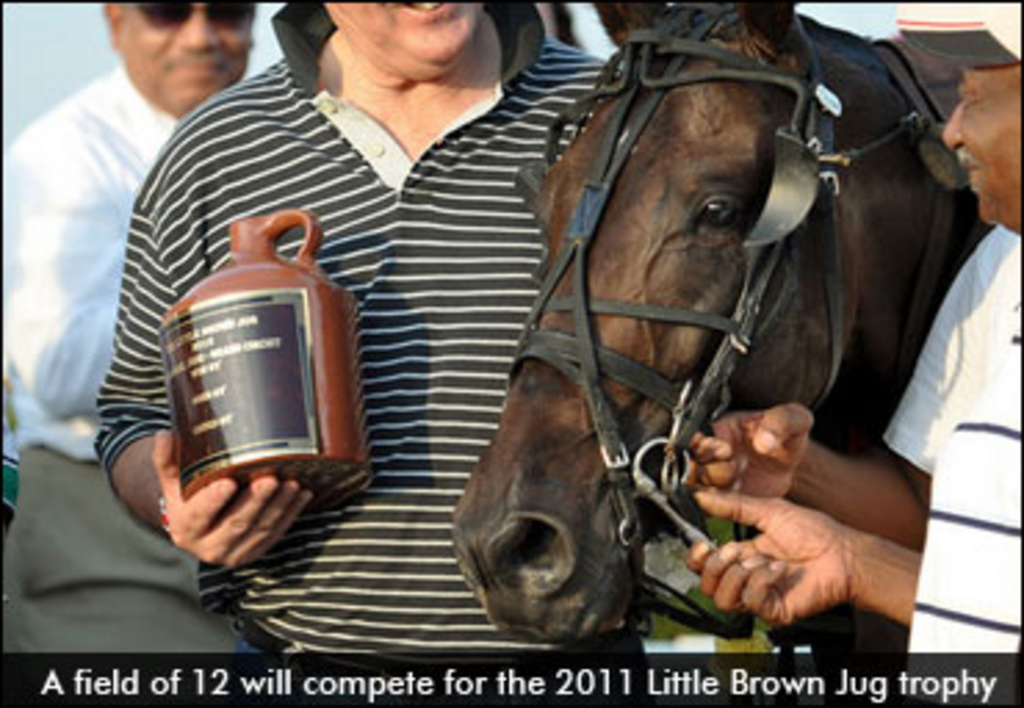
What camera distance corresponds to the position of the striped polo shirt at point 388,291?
3631 millimetres

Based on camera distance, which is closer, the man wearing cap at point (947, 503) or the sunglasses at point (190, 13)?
the man wearing cap at point (947, 503)

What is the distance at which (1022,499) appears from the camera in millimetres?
2561

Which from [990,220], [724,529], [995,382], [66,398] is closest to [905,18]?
[990,220]

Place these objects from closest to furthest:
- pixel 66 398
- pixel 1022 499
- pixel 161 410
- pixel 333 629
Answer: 1. pixel 1022 499
2. pixel 333 629
3. pixel 161 410
4. pixel 66 398

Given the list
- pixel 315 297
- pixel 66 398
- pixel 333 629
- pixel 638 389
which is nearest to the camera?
pixel 638 389

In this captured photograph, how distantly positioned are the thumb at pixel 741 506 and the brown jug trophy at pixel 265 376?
0.68 meters

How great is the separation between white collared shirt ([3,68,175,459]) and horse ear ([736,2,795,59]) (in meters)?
Answer: 2.18

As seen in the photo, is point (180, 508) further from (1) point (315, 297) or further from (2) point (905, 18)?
(2) point (905, 18)

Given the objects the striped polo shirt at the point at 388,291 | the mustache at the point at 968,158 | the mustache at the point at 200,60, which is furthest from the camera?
the mustache at the point at 200,60

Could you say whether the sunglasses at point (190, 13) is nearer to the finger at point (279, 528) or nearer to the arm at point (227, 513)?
the arm at point (227, 513)

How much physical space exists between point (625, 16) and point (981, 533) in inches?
59.1

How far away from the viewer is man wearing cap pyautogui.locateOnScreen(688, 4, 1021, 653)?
8.47 ft

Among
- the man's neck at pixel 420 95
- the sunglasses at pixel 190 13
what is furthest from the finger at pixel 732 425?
the sunglasses at pixel 190 13

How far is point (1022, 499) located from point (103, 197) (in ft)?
10.8
